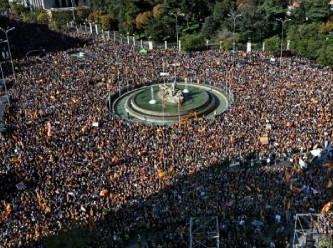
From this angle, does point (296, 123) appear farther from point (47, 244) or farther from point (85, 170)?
point (47, 244)

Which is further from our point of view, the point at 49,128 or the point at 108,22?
the point at 108,22

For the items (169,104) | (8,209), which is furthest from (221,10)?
(8,209)

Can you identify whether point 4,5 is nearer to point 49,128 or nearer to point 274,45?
point 274,45

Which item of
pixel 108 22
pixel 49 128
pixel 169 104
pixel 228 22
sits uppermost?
pixel 108 22

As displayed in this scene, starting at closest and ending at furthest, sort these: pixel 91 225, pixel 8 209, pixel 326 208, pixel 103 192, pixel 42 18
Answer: pixel 91 225
pixel 326 208
pixel 8 209
pixel 103 192
pixel 42 18

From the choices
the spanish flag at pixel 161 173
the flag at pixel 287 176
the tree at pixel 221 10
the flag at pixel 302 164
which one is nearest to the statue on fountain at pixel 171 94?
the spanish flag at pixel 161 173

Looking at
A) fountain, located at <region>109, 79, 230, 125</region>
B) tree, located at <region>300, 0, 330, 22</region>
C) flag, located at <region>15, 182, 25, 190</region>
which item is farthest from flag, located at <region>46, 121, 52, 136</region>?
tree, located at <region>300, 0, 330, 22</region>

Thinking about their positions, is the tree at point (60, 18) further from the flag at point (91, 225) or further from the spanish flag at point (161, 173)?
the flag at point (91, 225)
